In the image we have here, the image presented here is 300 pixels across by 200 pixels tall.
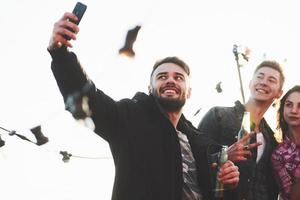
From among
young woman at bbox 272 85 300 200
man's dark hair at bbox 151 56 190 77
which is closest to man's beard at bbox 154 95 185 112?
man's dark hair at bbox 151 56 190 77

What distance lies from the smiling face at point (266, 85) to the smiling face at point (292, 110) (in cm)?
17

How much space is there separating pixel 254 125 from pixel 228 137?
0.44 metres

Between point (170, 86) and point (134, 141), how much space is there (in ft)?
2.40

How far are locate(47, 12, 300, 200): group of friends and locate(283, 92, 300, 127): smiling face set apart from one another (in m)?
0.01

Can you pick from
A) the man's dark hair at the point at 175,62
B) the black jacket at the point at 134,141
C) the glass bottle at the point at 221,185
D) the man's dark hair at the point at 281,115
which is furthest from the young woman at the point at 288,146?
the man's dark hair at the point at 175,62

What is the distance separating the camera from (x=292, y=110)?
4.38 m

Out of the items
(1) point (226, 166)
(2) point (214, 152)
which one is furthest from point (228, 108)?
(1) point (226, 166)

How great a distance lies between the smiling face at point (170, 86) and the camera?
3430mm

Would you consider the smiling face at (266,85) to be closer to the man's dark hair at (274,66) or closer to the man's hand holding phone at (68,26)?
the man's dark hair at (274,66)

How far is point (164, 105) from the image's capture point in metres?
3.45

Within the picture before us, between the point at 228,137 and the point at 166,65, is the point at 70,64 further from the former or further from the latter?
the point at 228,137

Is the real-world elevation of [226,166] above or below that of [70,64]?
below

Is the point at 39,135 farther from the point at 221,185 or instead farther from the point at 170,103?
the point at 221,185

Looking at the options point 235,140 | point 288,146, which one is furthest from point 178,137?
point 288,146
